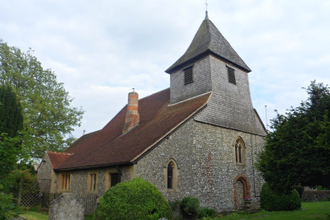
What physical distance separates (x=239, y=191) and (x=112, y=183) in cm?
873

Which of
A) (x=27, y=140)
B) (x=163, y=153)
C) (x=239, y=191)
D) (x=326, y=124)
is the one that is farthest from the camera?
(x=239, y=191)

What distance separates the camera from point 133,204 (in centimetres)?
945

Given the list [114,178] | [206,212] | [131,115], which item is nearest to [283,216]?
[206,212]

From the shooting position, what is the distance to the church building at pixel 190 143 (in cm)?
1416

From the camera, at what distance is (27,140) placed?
231 inches

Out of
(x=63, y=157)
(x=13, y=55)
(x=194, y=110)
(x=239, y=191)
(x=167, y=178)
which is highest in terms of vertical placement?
(x=13, y=55)

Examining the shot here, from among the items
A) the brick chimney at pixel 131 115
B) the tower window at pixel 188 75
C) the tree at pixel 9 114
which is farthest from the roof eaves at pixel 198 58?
the tree at pixel 9 114

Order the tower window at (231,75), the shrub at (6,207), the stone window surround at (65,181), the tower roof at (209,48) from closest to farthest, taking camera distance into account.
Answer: the shrub at (6,207) < the stone window surround at (65,181) < the tower roof at (209,48) < the tower window at (231,75)

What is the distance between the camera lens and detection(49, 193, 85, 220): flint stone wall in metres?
10.8

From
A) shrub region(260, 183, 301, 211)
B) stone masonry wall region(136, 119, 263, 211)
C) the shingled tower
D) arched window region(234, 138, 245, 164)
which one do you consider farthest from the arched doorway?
the shingled tower

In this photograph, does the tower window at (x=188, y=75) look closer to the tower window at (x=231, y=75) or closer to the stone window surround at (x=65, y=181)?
the tower window at (x=231, y=75)

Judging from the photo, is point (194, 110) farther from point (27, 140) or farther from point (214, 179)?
point (27, 140)

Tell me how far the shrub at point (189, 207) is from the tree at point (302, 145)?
14.1ft

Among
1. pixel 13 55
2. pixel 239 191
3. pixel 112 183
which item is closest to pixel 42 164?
pixel 112 183
